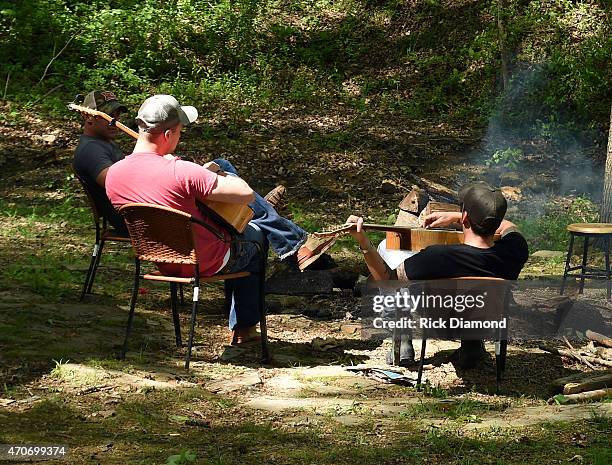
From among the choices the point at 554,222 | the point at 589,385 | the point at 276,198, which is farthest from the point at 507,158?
the point at 589,385

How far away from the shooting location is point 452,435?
4.51 meters

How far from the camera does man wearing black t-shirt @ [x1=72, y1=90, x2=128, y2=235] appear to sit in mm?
6867

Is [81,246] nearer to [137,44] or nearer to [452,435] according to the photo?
[452,435]

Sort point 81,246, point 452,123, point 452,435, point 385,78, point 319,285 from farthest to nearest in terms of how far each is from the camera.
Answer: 1. point 385,78
2. point 452,123
3. point 81,246
4. point 319,285
5. point 452,435

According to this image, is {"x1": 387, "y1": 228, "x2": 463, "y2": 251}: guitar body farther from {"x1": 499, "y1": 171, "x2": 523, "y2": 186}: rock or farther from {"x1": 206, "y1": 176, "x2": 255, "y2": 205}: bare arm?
{"x1": 499, "y1": 171, "x2": 523, "y2": 186}: rock

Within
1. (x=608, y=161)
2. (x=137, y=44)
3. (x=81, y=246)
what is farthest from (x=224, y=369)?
(x=137, y=44)

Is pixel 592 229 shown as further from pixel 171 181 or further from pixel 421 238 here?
pixel 171 181

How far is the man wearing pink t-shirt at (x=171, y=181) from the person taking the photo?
5609 mm

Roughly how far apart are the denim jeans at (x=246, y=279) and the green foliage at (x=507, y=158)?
7422mm

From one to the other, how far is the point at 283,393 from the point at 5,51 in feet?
39.1

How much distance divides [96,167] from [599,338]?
12.7 ft

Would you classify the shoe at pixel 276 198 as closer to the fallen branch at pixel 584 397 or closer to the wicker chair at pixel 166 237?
the wicker chair at pixel 166 237

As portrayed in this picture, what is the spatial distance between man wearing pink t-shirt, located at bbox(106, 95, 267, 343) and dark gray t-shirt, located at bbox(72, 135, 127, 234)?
105 centimetres

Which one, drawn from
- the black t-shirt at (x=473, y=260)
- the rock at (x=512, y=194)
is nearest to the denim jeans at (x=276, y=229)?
the black t-shirt at (x=473, y=260)
